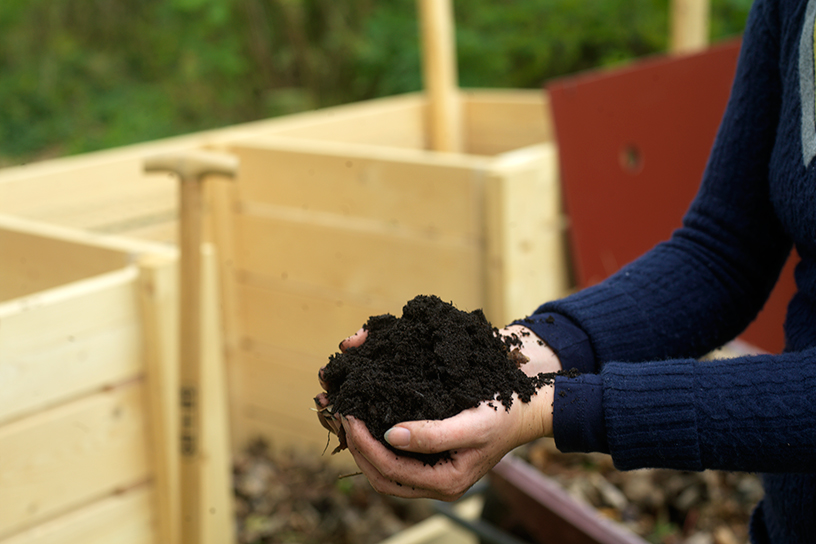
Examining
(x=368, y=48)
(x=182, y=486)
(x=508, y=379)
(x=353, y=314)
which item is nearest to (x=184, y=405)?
(x=182, y=486)

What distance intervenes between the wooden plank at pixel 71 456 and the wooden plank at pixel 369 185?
0.91 metres

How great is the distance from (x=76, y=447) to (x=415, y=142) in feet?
7.52

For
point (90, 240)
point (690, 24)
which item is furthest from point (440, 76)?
point (90, 240)

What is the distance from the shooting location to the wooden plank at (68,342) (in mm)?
1365

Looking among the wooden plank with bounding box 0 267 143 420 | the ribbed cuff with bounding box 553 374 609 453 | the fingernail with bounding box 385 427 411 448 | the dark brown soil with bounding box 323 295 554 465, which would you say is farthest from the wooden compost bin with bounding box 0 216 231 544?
the ribbed cuff with bounding box 553 374 609 453

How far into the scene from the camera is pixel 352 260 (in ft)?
7.58

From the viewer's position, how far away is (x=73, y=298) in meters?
1.45

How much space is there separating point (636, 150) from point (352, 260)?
90 cm

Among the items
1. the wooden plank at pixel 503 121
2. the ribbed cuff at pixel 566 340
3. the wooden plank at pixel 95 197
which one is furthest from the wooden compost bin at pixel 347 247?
the ribbed cuff at pixel 566 340

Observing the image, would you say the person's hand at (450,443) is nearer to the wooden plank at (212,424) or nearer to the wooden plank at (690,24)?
the wooden plank at (212,424)

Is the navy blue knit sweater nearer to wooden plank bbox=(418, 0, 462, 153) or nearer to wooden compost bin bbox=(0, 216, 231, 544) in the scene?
wooden compost bin bbox=(0, 216, 231, 544)

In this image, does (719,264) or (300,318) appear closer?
(719,264)

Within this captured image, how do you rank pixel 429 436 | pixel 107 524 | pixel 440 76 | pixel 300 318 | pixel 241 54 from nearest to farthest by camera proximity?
1. pixel 429 436
2. pixel 107 524
3. pixel 300 318
4. pixel 440 76
5. pixel 241 54

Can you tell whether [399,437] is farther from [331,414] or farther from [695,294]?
[695,294]
